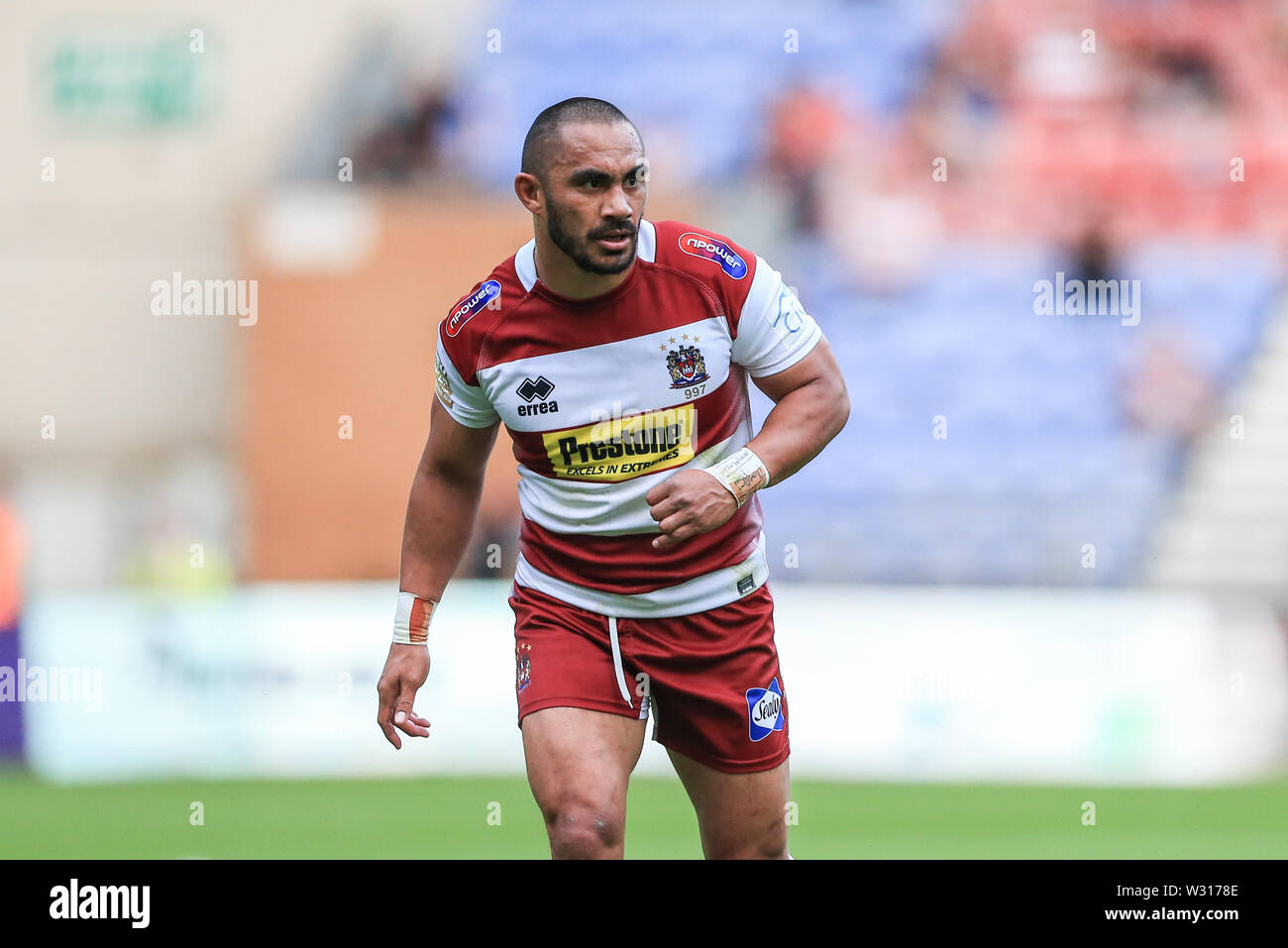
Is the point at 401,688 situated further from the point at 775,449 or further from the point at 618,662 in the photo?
the point at 775,449

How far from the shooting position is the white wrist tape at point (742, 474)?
448cm

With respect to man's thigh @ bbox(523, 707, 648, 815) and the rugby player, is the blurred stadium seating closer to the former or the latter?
the rugby player

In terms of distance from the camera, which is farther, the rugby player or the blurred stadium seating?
the blurred stadium seating

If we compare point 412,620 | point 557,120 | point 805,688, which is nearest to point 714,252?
point 557,120

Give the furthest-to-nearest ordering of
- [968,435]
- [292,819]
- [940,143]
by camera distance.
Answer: [940,143] < [968,435] < [292,819]

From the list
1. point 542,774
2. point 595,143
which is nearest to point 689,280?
point 595,143

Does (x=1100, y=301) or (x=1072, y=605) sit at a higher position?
(x=1100, y=301)

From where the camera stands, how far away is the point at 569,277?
473cm

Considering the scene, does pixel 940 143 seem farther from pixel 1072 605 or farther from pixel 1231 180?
pixel 1072 605

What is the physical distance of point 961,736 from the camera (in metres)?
11.4

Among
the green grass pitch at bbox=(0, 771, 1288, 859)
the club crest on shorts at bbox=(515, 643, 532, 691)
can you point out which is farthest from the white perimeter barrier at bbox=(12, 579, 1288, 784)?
the club crest on shorts at bbox=(515, 643, 532, 691)

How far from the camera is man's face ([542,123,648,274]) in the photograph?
15.0ft

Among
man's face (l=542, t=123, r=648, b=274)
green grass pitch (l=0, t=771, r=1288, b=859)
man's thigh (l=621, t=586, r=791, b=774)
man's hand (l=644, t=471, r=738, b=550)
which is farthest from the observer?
green grass pitch (l=0, t=771, r=1288, b=859)

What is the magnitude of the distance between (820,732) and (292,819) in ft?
12.3
